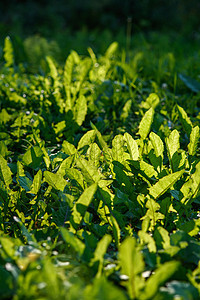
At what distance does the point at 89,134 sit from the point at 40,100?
949 mm

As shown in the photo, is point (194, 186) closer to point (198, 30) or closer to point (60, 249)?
point (60, 249)

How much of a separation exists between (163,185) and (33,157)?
785 millimetres

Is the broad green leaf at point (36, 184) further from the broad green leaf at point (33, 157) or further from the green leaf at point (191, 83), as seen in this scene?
the green leaf at point (191, 83)

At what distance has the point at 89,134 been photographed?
2.19 meters

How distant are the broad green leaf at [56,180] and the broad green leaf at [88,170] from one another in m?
0.13

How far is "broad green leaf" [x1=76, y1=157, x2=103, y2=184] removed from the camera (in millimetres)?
1720

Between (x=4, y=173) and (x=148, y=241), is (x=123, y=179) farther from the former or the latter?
(x=4, y=173)

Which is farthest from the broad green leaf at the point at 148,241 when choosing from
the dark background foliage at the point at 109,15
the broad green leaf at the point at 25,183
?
the dark background foliage at the point at 109,15

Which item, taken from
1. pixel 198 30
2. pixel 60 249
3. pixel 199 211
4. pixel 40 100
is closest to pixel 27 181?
pixel 60 249

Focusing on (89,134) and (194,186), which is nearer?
(194,186)

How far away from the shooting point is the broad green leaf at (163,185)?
1.70 meters

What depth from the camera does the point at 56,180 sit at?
1.80 m

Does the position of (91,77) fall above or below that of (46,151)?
above

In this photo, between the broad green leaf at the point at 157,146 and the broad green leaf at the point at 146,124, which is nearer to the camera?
the broad green leaf at the point at 157,146
